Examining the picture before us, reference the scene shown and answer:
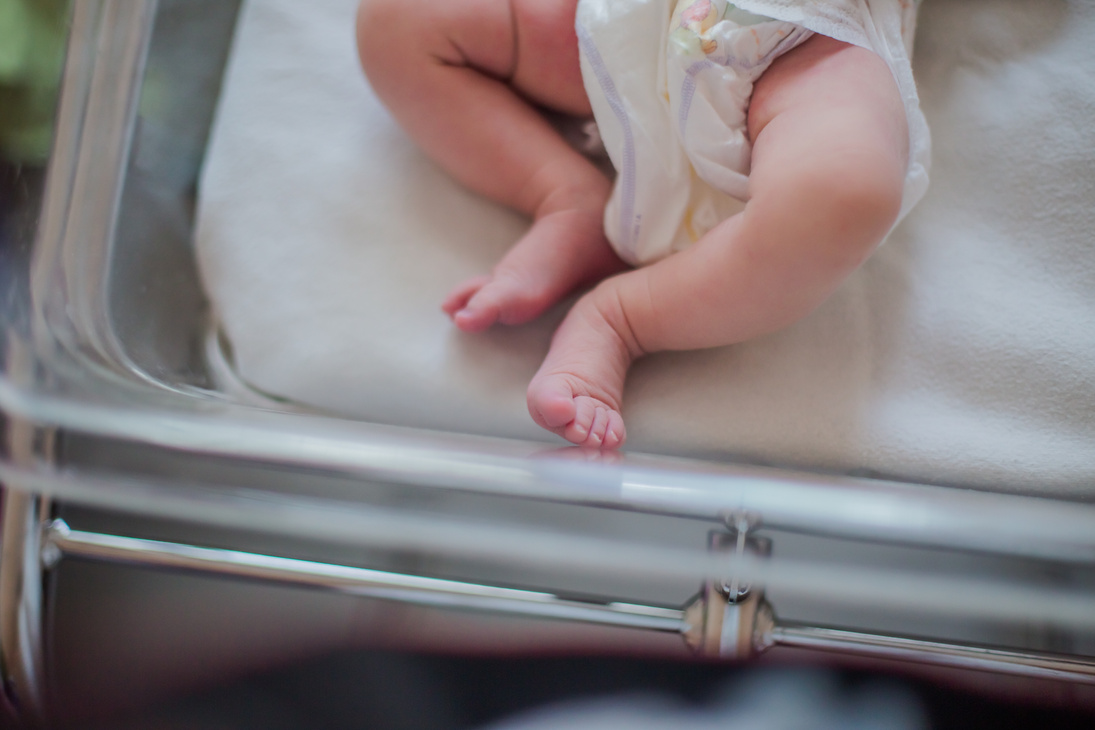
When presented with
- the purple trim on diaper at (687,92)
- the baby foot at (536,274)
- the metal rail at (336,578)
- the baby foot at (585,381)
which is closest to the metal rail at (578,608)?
the metal rail at (336,578)

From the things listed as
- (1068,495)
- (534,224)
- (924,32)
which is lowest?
(1068,495)

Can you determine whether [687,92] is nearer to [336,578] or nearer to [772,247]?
[772,247]

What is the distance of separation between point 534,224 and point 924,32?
424mm

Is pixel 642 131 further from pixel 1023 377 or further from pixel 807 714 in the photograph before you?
pixel 807 714

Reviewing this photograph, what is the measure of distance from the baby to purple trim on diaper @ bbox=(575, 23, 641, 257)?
0.03 meters

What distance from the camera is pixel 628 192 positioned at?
0.59 m

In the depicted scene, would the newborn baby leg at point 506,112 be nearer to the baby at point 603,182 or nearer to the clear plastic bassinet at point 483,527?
the baby at point 603,182

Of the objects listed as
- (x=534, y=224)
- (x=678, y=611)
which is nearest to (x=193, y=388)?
(x=534, y=224)

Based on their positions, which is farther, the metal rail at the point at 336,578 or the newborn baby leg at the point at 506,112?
the newborn baby leg at the point at 506,112

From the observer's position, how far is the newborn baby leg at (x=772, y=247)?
45 centimetres

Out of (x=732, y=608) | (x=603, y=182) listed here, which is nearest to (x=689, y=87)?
(x=603, y=182)

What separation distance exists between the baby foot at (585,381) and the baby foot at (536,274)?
0.11ft

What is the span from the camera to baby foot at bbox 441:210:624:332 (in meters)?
0.58

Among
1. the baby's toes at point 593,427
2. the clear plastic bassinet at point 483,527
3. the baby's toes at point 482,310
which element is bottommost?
the clear plastic bassinet at point 483,527
